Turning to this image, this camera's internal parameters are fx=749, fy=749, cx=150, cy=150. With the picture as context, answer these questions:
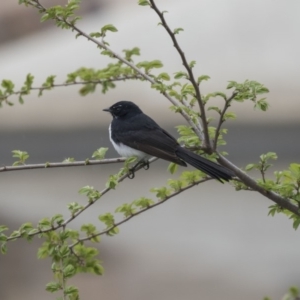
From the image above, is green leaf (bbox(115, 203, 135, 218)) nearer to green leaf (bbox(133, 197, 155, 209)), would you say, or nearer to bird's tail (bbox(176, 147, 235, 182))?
green leaf (bbox(133, 197, 155, 209))

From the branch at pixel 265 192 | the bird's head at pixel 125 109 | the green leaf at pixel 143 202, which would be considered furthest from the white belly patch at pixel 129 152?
the branch at pixel 265 192

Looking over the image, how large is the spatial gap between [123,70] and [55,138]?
187 inches

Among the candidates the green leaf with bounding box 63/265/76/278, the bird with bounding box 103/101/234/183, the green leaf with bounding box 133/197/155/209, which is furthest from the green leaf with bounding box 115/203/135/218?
the green leaf with bounding box 63/265/76/278

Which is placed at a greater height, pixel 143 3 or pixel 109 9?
pixel 109 9

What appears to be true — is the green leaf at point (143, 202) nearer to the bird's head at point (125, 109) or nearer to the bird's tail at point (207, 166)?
the bird's tail at point (207, 166)

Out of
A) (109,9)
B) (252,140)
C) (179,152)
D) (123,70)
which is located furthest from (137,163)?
(109,9)

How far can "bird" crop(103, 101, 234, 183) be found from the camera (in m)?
3.47

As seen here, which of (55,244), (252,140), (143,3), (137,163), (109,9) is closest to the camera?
(143,3)

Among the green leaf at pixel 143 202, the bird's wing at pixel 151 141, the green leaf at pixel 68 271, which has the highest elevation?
the bird's wing at pixel 151 141

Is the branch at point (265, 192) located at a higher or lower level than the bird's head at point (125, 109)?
lower

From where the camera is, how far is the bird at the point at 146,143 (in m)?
3.47

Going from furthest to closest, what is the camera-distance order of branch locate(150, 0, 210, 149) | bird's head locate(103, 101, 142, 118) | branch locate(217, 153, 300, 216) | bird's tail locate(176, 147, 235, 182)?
bird's head locate(103, 101, 142, 118) → bird's tail locate(176, 147, 235, 182) → branch locate(217, 153, 300, 216) → branch locate(150, 0, 210, 149)

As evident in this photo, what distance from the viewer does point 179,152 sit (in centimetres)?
390

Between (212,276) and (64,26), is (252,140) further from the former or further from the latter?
(64,26)
